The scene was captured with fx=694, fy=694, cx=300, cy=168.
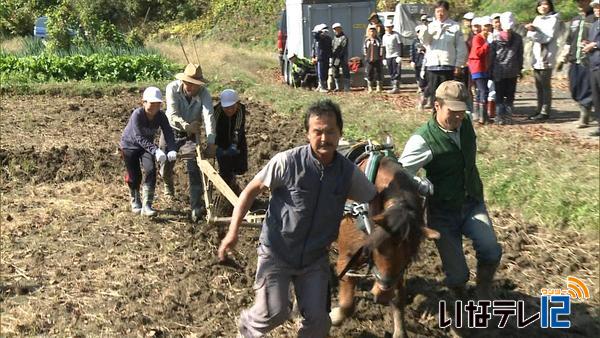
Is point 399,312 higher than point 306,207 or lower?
lower

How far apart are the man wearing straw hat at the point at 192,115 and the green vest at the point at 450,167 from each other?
2.56m

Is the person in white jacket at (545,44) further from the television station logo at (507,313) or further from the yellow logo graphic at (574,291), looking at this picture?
the television station logo at (507,313)

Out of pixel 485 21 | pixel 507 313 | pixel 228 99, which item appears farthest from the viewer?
pixel 485 21

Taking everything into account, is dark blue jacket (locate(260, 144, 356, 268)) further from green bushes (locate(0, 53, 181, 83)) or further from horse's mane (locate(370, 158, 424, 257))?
green bushes (locate(0, 53, 181, 83))

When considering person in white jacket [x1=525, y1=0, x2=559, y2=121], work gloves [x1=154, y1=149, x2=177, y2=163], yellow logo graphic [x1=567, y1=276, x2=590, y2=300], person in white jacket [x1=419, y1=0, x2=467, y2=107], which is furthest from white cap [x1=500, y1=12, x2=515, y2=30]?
work gloves [x1=154, y1=149, x2=177, y2=163]

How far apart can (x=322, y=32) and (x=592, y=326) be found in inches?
469

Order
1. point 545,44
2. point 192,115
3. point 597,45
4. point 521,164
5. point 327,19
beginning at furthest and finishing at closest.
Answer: point 327,19 → point 545,44 → point 597,45 → point 521,164 → point 192,115

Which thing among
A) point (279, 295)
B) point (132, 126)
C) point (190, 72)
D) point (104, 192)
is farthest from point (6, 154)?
point (279, 295)

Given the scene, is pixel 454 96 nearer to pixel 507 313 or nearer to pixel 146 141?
pixel 507 313

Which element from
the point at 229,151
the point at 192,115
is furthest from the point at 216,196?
the point at 192,115

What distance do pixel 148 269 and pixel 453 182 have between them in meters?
2.75

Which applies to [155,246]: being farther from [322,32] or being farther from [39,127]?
[322,32]

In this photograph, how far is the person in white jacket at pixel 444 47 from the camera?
10.7m

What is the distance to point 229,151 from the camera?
693cm
